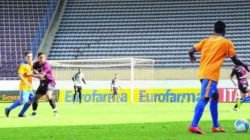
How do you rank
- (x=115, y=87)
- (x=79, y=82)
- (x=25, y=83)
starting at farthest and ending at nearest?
(x=115, y=87), (x=79, y=82), (x=25, y=83)

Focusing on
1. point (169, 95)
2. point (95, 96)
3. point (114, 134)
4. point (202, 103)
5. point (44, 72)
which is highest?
point (44, 72)

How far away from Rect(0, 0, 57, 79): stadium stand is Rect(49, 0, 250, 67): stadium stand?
1.36 metres

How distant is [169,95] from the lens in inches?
1507

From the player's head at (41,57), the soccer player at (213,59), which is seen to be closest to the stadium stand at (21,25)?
the player's head at (41,57)

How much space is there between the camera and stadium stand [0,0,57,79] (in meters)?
44.1

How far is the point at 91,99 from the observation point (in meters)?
39.7

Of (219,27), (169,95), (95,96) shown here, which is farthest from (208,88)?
(95,96)

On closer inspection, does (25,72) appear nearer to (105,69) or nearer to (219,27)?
(219,27)

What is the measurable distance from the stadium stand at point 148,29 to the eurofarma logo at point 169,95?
3229mm

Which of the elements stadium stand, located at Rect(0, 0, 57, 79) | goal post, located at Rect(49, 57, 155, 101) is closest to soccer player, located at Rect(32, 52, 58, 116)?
goal post, located at Rect(49, 57, 155, 101)

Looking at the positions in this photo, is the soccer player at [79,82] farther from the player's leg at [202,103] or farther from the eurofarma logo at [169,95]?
the player's leg at [202,103]

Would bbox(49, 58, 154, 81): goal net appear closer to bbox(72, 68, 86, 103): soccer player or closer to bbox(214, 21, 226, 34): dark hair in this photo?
bbox(72, 68, 86, 103): soccer player

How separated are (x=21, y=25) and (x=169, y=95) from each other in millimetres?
13606

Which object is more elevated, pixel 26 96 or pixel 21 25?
pixel 21 25
